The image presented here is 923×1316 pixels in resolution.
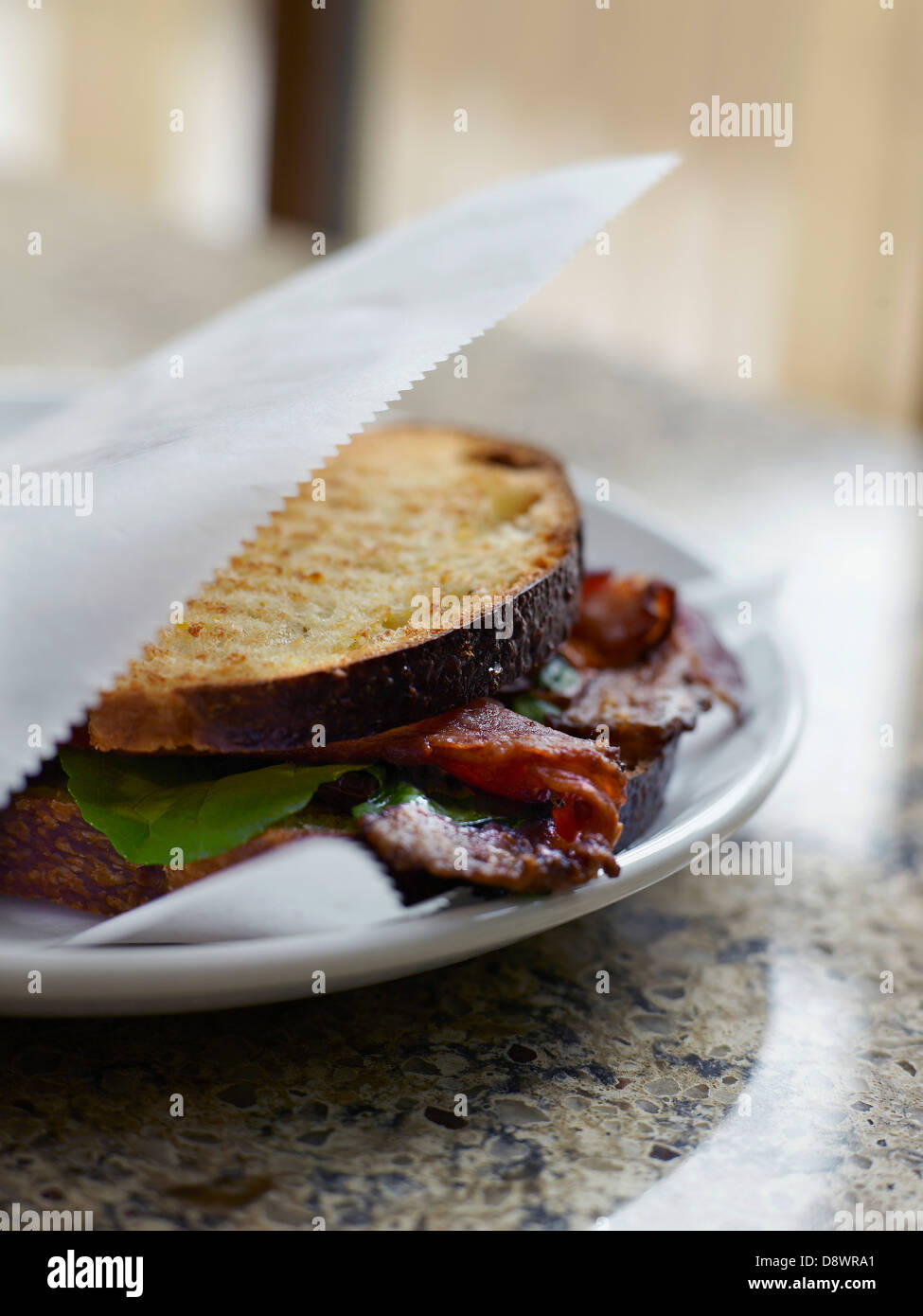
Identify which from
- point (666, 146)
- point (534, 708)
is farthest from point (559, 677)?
point (666, 146)

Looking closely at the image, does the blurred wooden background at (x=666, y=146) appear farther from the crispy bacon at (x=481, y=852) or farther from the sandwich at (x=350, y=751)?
the crispy bacon at (x=481, y=852)

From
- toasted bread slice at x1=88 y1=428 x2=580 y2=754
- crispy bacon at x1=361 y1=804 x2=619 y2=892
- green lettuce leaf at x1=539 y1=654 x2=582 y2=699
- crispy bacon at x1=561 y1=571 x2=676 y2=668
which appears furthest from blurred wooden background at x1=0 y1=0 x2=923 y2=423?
crispy bacon at x1=361 y1=804 x2=619 y2=892

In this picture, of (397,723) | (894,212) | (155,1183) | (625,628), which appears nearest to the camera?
(155,1183)

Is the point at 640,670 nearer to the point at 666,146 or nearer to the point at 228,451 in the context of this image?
the point at 228,451

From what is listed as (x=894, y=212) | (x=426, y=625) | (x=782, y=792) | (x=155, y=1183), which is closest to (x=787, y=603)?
(x=782, y=792)

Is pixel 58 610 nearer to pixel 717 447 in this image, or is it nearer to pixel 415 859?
pixel 415 859

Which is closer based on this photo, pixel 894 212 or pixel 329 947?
pixel 329 947

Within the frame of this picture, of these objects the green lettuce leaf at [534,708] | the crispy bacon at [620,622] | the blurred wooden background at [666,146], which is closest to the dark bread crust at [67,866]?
the green lettuce leaf at [534,708]

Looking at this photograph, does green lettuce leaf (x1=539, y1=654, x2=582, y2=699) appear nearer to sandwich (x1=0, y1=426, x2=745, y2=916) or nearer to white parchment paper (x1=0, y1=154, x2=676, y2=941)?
sandwich (x1=0, y1=426, x2=745, y2=916)
